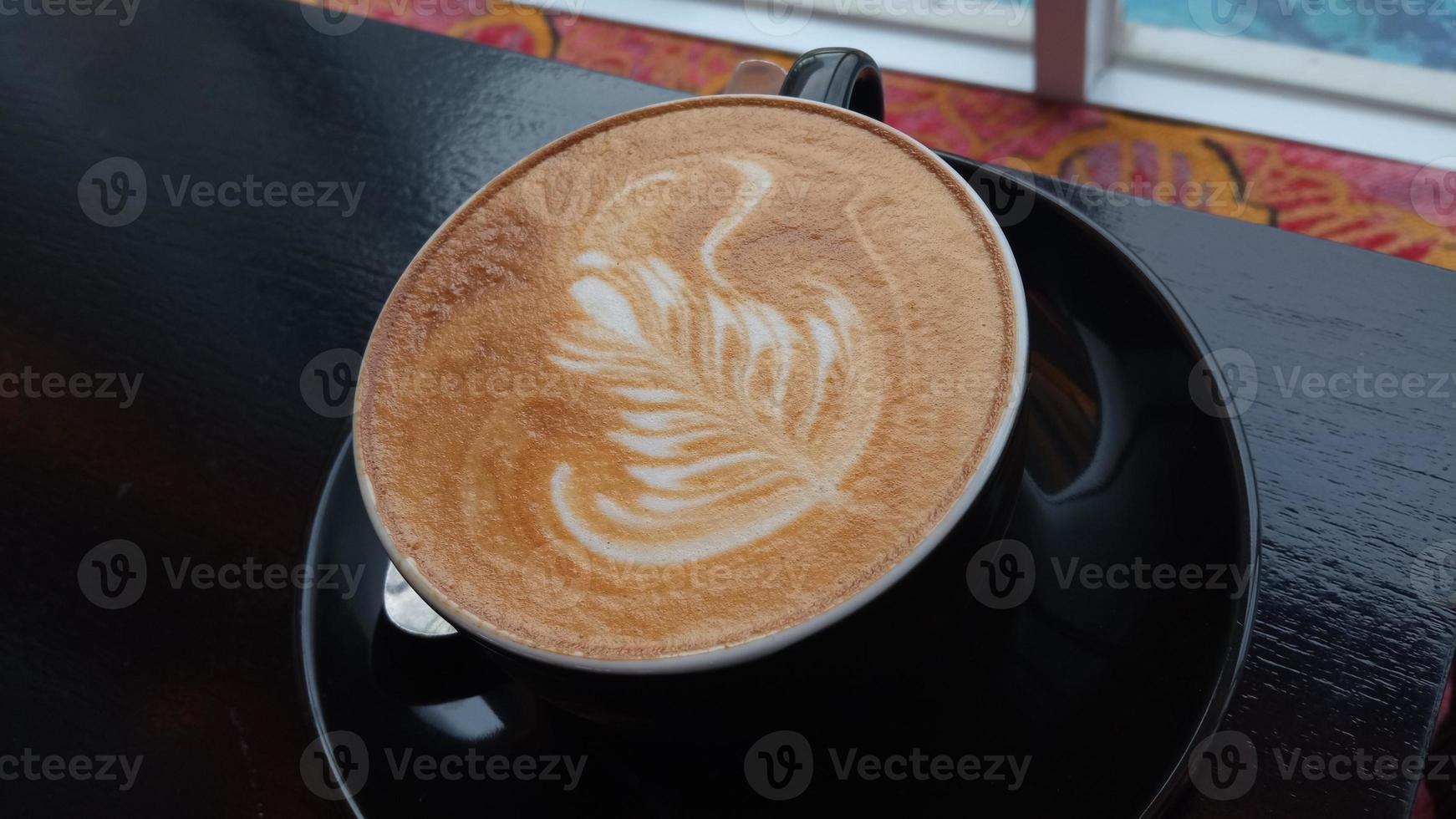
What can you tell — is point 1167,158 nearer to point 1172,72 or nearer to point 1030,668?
point 1172,72

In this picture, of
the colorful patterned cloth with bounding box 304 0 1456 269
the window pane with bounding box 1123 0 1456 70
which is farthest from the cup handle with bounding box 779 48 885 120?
the window pane with bounding box 1123 0 1456 70

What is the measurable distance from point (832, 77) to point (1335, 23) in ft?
3.26

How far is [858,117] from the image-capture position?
1.86 ft

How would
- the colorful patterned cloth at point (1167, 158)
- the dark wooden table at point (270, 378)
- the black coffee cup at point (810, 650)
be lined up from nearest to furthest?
the black coffee cup at point (810, 650)
the dark wooden table at point (270, 378)
the colorful patterned cloth at point (1167, 158)

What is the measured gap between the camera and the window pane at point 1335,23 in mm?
1260

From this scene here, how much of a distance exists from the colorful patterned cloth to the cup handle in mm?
711

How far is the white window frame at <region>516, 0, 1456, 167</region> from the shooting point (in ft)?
4.11

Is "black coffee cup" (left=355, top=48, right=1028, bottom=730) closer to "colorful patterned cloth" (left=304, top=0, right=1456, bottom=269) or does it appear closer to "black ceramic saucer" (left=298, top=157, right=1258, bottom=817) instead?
"black ceramic saucer" (left=298, top=157, right=1258, bottom=817)

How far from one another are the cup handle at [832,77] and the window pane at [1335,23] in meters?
0.91

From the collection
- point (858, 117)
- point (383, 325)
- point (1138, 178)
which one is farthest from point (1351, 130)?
point (383, 325)

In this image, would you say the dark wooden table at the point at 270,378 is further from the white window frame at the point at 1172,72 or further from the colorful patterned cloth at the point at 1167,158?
the white window frame at the point at 1172,72

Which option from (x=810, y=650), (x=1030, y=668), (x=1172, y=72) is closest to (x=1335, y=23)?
(x=1172, y=72)

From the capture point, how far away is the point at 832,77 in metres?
0.61

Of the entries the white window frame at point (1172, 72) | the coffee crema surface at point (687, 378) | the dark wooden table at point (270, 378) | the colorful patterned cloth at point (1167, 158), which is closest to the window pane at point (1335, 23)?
the white window frame at point (1172, 72)
